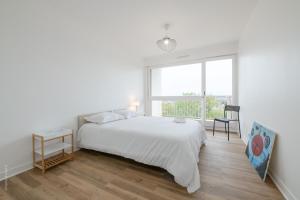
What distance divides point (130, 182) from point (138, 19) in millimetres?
2803

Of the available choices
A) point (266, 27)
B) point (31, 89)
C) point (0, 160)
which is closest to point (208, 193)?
point (266, 27)

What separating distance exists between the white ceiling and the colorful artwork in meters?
2.09

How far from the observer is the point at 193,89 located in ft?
15.8

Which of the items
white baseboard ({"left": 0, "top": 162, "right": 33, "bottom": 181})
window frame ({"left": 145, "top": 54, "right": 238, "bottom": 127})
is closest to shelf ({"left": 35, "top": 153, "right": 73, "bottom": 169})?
white baseboard ({"left": 0, "top": 162, "right": 33, "bottom": 181})

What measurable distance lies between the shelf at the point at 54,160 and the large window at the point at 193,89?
11.3 feet

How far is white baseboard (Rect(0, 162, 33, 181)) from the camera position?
1932 millimetres

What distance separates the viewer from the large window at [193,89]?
14.3ft

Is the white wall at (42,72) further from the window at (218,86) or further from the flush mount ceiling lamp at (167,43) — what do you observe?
the window at (218,86)

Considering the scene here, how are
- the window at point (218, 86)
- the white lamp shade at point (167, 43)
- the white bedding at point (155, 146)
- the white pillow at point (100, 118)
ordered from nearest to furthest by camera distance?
the white bedding at point (155, 146) → the white lamp shade at point (167, 43) → the white pillow at point (100, 118) → the window at point (218, 86)

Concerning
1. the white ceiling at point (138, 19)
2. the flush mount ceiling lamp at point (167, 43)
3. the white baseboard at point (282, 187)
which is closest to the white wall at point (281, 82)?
the white baseboard at point (282, 187)

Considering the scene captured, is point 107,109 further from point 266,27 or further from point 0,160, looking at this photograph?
point 266,27

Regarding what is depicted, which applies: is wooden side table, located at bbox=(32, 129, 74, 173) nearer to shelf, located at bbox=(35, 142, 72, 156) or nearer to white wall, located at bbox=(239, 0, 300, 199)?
shelf, located at bbox=(35, 142, 72, 156)

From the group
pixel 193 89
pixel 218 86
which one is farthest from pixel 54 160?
pixel 218 86

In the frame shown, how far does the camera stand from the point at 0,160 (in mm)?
1920
